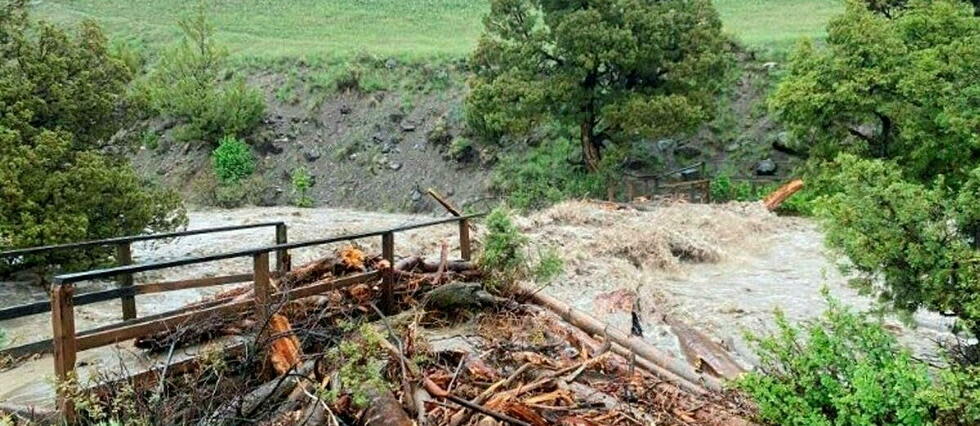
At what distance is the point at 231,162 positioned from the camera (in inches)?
1133

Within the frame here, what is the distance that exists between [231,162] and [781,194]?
Answer: 19.2m

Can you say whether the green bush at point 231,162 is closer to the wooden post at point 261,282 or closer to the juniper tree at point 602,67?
the juniper tree at point 602,67

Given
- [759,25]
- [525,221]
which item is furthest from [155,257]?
[759,25]

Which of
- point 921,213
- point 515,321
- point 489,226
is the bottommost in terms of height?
point 515,321

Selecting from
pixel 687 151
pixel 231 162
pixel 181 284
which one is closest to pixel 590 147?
pixel 687 151

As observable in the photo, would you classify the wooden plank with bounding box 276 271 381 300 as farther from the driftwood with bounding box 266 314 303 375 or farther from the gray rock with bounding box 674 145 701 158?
the gray rock with bounding box 674 145 701 158

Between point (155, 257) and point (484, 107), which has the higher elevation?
point (484, 107)

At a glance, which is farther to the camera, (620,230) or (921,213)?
(620,230)

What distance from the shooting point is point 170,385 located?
5.04 m

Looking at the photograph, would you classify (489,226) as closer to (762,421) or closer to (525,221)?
(762,421)

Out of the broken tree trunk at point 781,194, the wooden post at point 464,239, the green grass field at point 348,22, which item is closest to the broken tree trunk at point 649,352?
the wooden post at point 464,239

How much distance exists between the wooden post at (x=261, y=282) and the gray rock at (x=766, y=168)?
21.1 m

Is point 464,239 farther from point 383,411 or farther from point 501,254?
point 383,411

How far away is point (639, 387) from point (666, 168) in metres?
20.3
